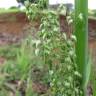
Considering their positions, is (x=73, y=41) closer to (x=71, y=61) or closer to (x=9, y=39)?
(x=71, y=61)

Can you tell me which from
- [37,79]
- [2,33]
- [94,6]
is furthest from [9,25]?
[37,79]

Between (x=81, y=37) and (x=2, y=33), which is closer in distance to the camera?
(x=81, y=37)

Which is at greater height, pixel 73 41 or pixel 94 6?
pixel 73 41

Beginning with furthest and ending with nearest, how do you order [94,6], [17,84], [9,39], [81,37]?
[9,39] < [94,6] < [17,84] < [81,37]

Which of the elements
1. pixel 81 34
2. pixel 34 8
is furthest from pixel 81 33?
pixel 34 8

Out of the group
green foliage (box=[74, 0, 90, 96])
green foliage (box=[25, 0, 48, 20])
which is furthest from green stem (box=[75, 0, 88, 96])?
green foliage (box=[25, 0, 48, 20])

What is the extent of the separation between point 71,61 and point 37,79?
4.53ft

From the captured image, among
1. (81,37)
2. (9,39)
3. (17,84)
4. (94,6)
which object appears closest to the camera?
(81,37)

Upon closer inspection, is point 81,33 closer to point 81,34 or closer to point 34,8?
point 81,34

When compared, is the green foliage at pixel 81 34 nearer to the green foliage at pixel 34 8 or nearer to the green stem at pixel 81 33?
the green stem at pixel 81 33

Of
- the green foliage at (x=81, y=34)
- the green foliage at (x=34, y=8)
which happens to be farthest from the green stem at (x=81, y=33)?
the green foliage at (x=34, y=8)

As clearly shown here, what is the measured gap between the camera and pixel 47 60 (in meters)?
2.31

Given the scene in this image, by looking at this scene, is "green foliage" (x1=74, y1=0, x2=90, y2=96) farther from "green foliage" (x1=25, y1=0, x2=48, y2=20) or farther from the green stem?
"green foliage" (x1=25, y1=0, x2=48, y2=20)

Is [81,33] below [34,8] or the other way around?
below
